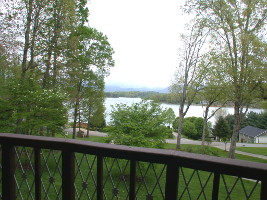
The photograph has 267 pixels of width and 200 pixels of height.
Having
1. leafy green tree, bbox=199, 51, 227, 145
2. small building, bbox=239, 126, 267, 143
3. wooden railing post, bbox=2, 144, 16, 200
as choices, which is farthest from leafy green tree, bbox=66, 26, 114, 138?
small building, bbox=239, 126, 267, 143

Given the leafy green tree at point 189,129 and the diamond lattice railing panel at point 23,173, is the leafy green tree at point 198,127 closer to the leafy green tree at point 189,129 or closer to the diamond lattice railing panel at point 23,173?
the leafy green tree at point 189,129

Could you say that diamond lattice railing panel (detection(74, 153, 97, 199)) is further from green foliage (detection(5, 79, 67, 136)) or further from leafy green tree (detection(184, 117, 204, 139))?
leafy green tree (detection(184, 117, 204, 139))

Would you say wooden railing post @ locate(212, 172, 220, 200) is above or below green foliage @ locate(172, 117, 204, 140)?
above

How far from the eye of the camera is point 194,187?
30.8 feet

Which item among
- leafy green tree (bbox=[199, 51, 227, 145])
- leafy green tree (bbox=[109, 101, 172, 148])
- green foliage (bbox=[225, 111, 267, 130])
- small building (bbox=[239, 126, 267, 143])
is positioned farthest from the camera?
green foliage (bbox=[225, 111, 267, 130])

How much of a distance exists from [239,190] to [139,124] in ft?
18.0

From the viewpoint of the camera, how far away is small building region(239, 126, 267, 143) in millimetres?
40438

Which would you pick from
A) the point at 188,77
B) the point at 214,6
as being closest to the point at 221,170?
the point at 214,6

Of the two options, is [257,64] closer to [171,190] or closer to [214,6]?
[214,6]

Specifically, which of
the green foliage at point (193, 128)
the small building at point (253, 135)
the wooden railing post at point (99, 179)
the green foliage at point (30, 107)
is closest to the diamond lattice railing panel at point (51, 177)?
the wooden railing post at point (99, 179)

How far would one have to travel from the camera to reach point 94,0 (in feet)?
53.1

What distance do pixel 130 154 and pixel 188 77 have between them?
67.9 feet

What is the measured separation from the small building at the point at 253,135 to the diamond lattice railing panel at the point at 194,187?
36.3 meters

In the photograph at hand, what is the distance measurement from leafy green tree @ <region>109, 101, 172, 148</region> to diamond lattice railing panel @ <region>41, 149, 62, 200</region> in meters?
2.91
